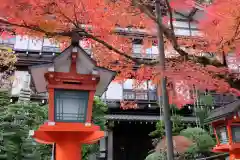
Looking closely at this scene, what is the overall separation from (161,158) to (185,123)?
6.62 m

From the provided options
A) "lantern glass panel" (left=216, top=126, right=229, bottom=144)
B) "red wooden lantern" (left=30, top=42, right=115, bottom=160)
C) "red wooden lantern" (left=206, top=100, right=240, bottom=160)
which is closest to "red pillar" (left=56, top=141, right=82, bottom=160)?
"red wooden lantern" (left=30, top=42, right=115, bottom=160)

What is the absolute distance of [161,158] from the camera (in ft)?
41.5

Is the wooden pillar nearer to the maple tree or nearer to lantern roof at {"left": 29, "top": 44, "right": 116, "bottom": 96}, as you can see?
the maple tree

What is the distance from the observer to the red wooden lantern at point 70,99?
397 centimetres

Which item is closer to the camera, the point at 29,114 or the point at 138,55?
the point at 29,114

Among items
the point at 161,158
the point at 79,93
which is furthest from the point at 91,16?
the point at 161,158

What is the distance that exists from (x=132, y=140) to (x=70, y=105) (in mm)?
16883

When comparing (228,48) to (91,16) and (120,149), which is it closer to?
(91,16)

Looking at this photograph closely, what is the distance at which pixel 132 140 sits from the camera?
20.4 m

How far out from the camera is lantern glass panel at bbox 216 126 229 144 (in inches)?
317

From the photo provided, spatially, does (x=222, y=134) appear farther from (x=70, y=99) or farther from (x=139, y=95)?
(x=139, y=95)

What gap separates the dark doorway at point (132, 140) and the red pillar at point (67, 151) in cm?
1571

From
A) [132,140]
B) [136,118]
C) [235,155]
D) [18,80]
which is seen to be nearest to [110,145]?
[136,118]

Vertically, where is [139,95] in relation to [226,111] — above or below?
above
